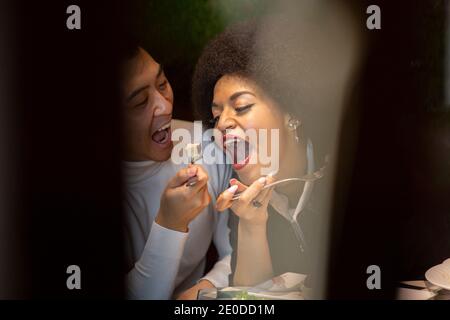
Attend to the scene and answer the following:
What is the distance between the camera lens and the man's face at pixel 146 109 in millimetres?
2189

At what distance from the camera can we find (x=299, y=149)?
7.33ft

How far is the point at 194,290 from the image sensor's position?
2252 mm

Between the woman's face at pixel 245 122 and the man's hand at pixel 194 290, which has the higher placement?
the woman's face at pixel 245 122

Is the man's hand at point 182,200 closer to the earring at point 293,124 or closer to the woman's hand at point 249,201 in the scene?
the woman's hand at point 249,201

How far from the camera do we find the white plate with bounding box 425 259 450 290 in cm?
222

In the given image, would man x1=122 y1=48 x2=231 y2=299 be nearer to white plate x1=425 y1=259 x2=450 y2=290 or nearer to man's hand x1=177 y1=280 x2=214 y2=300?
man's hand x1=177 y1=280 x2=214 y2=300

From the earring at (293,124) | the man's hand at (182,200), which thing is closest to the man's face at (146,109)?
the man's hand at (182,200)

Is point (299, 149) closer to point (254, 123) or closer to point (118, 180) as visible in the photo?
point (254, 123)

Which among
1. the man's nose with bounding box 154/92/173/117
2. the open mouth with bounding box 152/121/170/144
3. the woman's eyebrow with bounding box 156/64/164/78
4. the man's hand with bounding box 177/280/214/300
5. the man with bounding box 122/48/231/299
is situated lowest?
the man's hand with bounding box 177/280/214/300

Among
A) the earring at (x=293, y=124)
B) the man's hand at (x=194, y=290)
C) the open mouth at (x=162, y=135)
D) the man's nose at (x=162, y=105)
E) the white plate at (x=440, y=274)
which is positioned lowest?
the man's hand at (x=194, y=290)

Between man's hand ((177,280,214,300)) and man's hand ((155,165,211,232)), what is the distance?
0.22 metres

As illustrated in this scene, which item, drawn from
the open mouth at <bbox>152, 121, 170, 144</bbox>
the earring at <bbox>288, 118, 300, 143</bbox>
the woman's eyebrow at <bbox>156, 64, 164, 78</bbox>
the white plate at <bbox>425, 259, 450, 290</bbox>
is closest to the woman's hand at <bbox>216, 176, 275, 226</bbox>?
the earring at <bbox>288, 118, 300, 143</bbox>

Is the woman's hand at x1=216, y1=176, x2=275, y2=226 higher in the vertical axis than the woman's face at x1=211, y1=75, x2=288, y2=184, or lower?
lower

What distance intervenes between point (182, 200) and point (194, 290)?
1.17 feet
